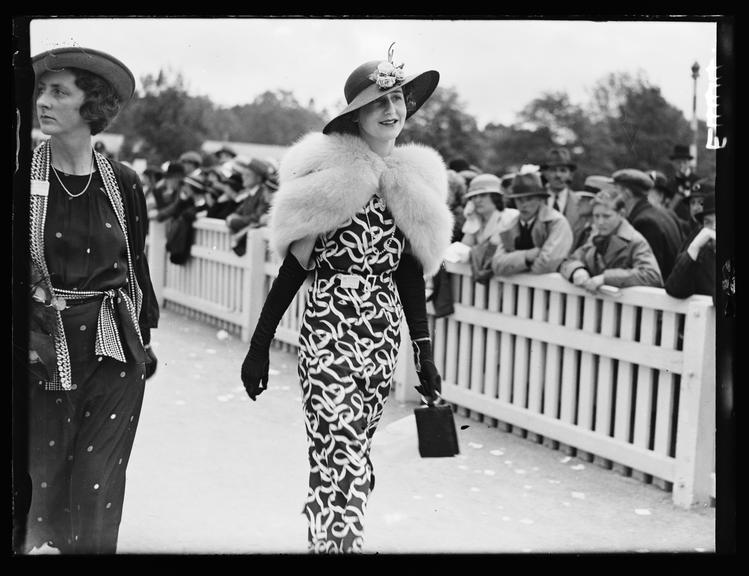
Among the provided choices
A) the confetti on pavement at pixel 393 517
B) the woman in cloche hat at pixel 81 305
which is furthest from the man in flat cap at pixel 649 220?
the woman in cloche hat at pixel 81 305

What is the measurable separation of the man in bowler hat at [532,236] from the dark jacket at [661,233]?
0.60m

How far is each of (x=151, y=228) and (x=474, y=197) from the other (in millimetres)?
3976

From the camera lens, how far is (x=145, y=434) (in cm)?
577

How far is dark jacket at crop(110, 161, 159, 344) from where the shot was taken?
3908 millimetres

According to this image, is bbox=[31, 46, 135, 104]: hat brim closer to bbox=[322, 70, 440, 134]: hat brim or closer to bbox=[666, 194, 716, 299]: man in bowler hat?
bbox=[322, 70, 440, 134]: hat brim

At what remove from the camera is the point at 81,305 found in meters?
3.79

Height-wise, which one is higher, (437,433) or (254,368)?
(254,368)

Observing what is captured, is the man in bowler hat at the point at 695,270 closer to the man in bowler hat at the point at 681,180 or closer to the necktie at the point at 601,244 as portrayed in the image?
the necktie at the point at 601,244

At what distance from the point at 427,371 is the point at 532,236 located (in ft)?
8.82

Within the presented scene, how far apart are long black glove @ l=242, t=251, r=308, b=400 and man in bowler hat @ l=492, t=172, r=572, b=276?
8.08 ft

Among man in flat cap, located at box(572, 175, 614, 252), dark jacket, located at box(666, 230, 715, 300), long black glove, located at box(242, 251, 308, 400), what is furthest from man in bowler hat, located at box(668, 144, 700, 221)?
long black glove, located at box(242, 251, 308, 400)

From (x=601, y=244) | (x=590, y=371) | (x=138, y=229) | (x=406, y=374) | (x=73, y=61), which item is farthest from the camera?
(x=406, y=374)

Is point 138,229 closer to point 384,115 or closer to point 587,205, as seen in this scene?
point 384,115

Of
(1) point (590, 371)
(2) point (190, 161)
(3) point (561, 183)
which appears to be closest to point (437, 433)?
(1) point (590, 371)
